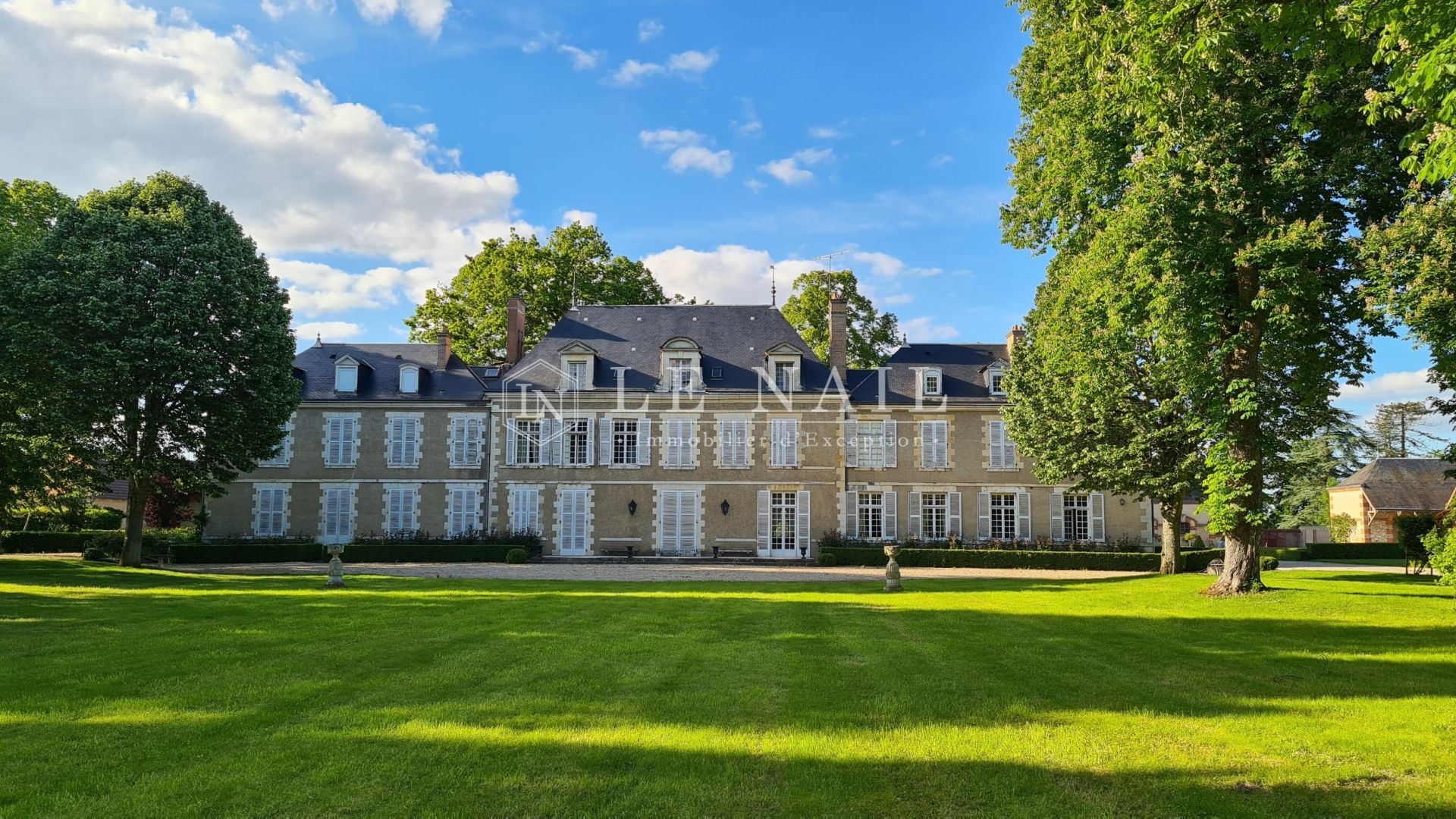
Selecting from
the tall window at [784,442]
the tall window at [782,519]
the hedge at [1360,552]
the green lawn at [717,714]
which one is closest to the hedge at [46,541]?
the green lawn at [717,714]

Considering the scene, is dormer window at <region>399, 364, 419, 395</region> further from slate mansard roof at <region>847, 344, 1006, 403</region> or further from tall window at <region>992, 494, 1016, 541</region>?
tall window at <region>992, 494, 1016, 541</region>

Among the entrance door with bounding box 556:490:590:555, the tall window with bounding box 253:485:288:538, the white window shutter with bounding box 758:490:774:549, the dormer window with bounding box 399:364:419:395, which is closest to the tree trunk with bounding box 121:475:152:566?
the tall window with bounding box 253:485:288:538

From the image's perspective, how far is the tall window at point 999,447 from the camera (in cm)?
2822

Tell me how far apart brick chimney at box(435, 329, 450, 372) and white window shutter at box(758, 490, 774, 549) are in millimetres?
11782

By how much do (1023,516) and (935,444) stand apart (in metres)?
3.62

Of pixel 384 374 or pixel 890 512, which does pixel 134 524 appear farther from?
pixel 890 512

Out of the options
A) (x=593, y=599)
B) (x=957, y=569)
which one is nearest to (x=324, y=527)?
(x=593, y=599)

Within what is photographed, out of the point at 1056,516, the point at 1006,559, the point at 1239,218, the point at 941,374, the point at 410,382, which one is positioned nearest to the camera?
the point at 1239,218

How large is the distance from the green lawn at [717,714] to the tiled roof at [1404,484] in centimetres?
3484

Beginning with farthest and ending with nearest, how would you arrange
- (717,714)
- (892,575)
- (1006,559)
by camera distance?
(1006,559) < (892,575) < (717,714)

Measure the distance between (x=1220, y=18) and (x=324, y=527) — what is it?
27.8m

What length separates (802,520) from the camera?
2780cm

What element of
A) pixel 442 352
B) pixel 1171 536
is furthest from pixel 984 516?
pixel 442 352

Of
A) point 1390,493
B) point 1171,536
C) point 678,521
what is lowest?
point 1171,536
